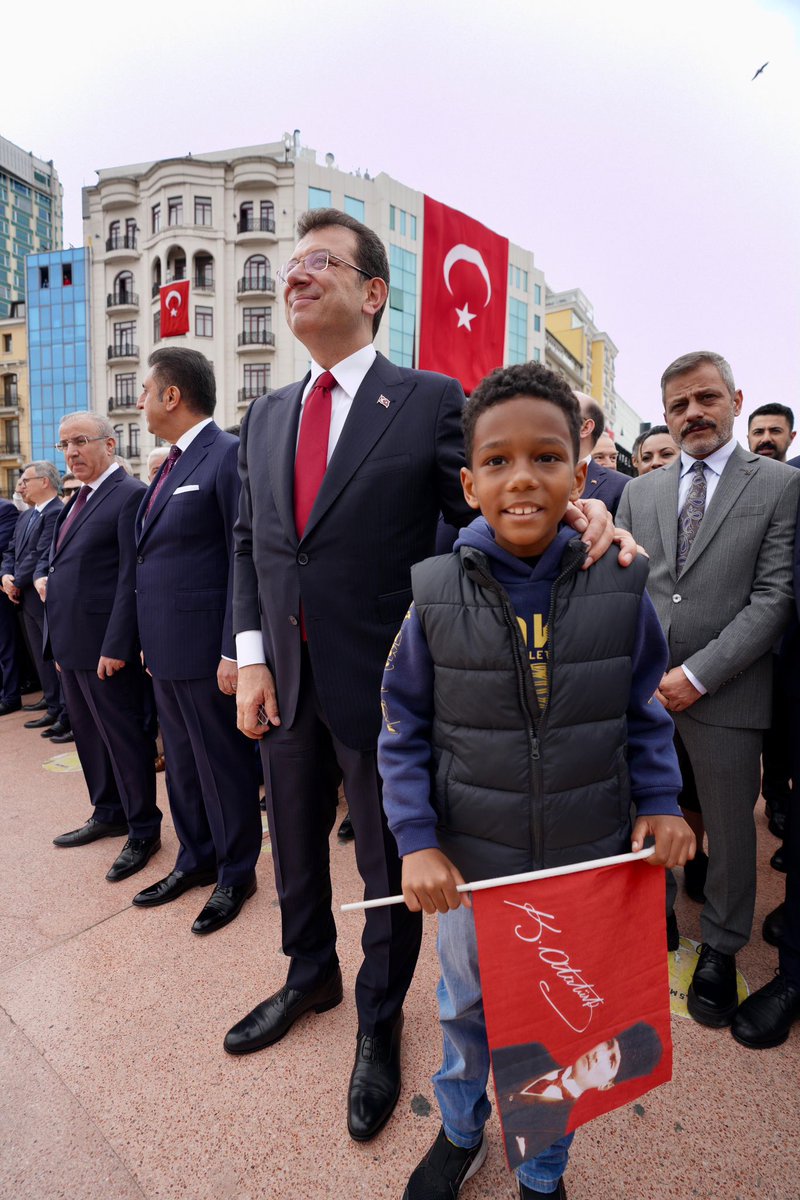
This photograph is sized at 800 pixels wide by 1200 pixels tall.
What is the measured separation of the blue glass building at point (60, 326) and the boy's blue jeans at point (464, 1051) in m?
38.3

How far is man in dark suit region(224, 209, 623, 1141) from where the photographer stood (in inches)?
65.7

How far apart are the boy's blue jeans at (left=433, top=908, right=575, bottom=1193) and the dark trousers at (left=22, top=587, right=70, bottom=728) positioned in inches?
204

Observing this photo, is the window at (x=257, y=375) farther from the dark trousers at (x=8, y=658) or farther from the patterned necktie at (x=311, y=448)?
the patterned necktie at (x=311, y=448)

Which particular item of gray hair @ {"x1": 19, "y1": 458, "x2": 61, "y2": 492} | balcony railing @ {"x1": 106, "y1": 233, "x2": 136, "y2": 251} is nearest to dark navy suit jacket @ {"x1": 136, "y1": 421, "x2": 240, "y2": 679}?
gray hair @ {"x1": 19, "y1": 458, "x2": 61, "y2": 492}

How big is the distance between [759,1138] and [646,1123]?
280 mm

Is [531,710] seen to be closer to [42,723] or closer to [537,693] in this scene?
[537,693]

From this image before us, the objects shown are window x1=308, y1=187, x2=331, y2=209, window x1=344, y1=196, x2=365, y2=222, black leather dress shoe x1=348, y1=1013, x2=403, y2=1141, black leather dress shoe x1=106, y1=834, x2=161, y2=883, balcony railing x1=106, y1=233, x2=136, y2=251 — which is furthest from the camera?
balcony railing x1=106, y1=233, x2=136, y2=251

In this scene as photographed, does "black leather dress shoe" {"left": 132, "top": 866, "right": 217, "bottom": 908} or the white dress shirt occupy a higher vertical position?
the white dress shirt

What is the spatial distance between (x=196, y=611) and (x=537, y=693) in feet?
5.83

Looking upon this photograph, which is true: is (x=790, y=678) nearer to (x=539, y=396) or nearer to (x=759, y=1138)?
(x=759, y=1138)

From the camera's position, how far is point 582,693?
126 centimetres

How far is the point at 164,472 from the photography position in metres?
2.79

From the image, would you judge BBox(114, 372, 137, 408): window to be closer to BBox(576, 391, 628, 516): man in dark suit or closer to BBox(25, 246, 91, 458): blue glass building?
BBox(25, 246, 91, 458): blue glass building

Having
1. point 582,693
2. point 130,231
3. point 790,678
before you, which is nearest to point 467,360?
point 790,678
